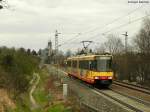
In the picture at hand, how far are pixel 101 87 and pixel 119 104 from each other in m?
15.4

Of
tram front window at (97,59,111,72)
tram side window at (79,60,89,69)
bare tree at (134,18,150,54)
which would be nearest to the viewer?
tram front window at (97,59,111,72)

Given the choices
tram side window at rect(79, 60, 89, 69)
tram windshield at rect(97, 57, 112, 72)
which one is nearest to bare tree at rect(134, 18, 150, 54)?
tram side window at rect(79, 60, 89, 69)

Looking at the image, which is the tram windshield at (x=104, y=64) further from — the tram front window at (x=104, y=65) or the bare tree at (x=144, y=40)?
the bare tree at (x=144, y=40)

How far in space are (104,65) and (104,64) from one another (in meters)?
0.09

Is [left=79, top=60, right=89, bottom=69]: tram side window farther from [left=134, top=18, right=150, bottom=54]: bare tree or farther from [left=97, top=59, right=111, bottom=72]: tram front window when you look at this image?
[left=134, top=18, right=150, bottom=54]: bare tree

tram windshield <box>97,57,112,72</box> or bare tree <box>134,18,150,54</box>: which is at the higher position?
bare tree <box>134,18,150,54</box>

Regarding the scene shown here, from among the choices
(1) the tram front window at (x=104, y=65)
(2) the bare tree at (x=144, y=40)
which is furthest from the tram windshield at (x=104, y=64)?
(2) the bare tree at (x=144, y=40)

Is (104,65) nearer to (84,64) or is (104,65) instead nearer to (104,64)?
(104,64)

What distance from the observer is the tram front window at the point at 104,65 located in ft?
129

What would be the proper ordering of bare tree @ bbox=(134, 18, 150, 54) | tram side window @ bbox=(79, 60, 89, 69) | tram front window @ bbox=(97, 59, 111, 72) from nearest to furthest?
tram front window @ bbox=(97, 59, 111, 72) < tram side window @ bbox=(79, 60, 89, 69) < bare tree @ bbox=(134, 18, 150, 54)

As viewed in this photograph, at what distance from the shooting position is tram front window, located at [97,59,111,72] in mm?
39375

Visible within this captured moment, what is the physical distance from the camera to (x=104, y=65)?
130ft

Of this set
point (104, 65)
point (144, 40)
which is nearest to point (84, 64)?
point (104, 65)

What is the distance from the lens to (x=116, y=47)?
9819 centimetres
